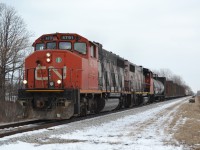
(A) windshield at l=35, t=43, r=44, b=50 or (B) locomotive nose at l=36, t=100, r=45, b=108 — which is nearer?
(B) locomotive nose at l=36, t=100, r=45, b=108

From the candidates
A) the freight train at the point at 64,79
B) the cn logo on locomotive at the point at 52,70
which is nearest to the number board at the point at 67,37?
the freight train at the point at 64,79

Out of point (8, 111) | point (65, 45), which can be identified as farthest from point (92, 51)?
point (8, 111)

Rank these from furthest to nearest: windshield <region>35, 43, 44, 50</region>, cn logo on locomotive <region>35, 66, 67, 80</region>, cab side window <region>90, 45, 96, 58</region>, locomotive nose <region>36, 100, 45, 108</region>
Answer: cab side window <region>90, 45, 96, 58</region>, windshield <region>35, 43, 44, 50</region>, cn logo on locomotive <region>35, 66, 67, 80</region>, locomotive nose <region>36, 100, 45, 108</region>

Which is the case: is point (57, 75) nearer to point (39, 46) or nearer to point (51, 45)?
point (51, 45)

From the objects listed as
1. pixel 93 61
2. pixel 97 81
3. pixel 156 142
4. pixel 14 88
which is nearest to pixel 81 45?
pixel 93 61

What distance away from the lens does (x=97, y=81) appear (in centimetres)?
1661

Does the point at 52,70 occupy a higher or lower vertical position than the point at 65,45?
lower

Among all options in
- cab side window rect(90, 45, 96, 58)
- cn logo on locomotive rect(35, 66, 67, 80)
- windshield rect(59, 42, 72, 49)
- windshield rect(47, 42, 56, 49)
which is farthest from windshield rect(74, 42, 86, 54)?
cn logo on locomotive rect(35, 66, 67, 80)

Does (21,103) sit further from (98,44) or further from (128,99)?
(128,99)

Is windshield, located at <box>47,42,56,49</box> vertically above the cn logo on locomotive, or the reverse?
windshield, located at <box>47,42,56,49</box>

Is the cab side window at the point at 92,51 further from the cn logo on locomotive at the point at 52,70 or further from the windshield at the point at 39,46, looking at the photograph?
the windshield at the point at 39,46

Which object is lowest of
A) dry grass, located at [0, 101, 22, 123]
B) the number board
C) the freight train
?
dry grass, located at [0, 101, 22, 123]

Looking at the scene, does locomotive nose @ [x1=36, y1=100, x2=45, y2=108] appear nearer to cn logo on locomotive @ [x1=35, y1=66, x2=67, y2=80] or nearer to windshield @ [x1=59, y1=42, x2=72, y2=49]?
cn logo on locomotive @ [x1=35, y1=66, x2=67, y2=80]

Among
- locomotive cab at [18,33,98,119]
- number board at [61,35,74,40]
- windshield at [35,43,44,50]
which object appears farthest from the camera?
windshield at [35,43,44,50]
